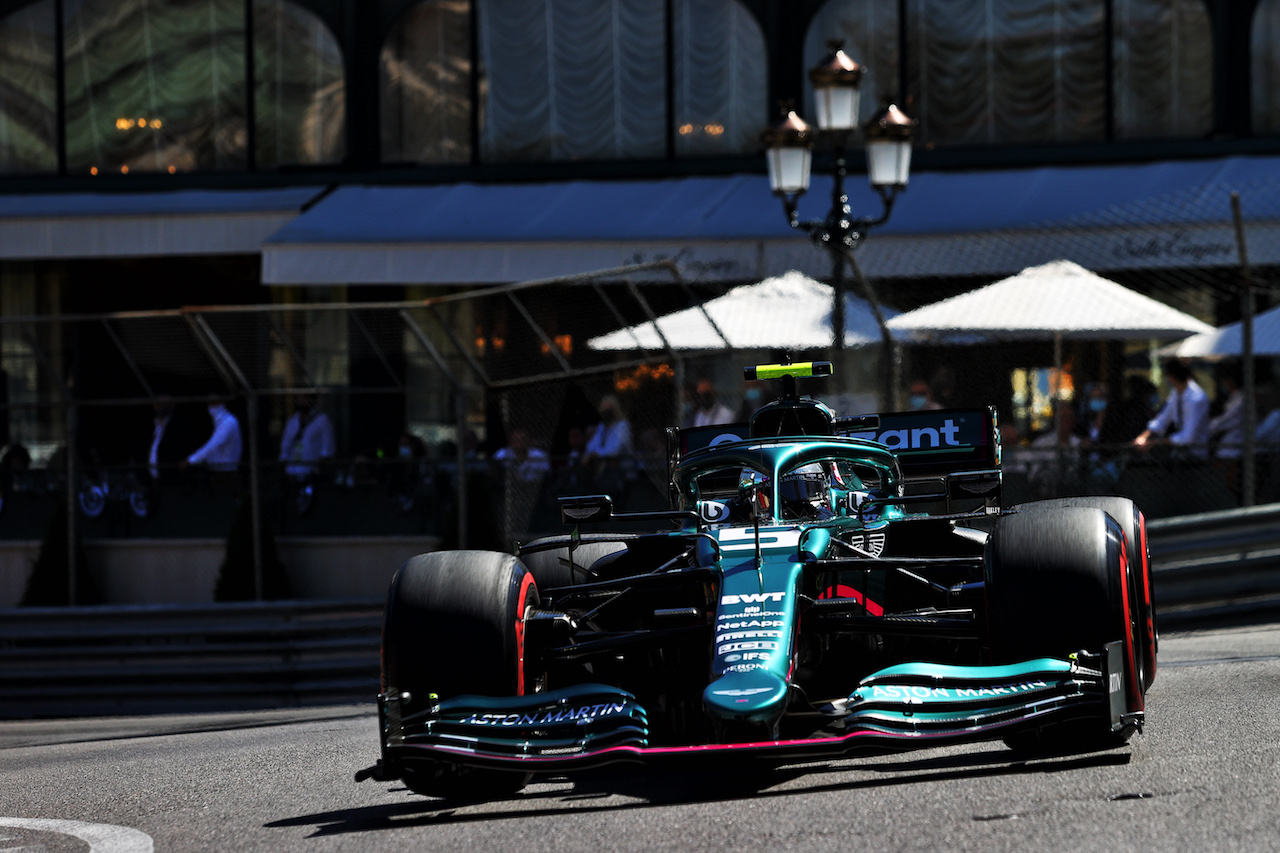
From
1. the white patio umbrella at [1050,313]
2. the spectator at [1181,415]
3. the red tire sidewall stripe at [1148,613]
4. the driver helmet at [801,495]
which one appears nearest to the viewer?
the red tire sidewall stripe at [1148,613]

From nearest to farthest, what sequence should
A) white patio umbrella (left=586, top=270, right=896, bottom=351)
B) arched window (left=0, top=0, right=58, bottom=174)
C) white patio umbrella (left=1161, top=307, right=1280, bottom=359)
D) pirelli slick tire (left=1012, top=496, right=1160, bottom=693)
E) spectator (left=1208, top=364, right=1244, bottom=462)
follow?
1. pirelli slick tire (left=1012, top=496, right=1160, bottom=693)
2. spectator (left=1208, top=364, right=1244, bottom=462)
3. white patio umbrella (left=586, top=270, right=896, bottom=351)
4. white patio umbrella (left=1161, top=307, right=1280, bottom=359)
5. arched window (left=0, top=0, right=58, bottom=174)

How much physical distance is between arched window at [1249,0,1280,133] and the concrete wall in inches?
480

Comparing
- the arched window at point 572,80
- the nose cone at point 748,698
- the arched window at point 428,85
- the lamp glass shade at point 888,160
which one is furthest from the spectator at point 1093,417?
the arched window at point 428,85

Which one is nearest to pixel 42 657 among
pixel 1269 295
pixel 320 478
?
pixel 320 478

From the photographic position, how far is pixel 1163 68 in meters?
20.2

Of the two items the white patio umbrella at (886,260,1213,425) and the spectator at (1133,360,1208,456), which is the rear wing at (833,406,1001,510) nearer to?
the spectator at (1133,360,1208,456)

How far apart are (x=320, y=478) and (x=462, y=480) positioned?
1117 millimetres

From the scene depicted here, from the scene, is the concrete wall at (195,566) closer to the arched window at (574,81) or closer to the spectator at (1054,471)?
the spectator at (1054,471)

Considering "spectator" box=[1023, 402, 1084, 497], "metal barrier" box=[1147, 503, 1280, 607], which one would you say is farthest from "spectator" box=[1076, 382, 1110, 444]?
"metal barrier" box=[1147, 503, 1280, 607]

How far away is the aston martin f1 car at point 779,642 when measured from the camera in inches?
209

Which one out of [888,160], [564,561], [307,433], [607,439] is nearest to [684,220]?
[888,160]

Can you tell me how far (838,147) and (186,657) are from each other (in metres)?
6.13

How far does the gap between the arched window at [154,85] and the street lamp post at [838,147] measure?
11.6m

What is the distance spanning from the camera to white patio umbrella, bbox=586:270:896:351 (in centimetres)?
1287
